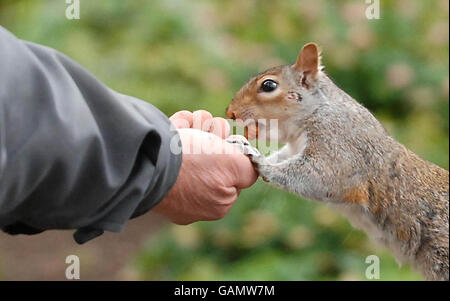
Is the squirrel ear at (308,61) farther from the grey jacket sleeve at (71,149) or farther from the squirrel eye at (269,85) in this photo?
the grey jacket sleeve at (71,149)

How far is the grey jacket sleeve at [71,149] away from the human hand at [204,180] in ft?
0.16

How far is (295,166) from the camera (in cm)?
118

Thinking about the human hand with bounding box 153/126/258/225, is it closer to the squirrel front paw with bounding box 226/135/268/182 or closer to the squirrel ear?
the squirrel front paw with bounding box 226/135/268/182

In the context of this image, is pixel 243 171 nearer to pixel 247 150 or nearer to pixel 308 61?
pixel 247 150

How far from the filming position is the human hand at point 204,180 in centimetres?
100

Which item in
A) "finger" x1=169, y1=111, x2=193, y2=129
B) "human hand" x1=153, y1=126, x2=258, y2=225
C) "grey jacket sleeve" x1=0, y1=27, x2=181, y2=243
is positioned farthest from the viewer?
"finger" x1=169, y1=111, x2=193, y2=129

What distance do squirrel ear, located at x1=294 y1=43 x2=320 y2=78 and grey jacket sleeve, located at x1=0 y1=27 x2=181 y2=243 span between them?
0.39 metres

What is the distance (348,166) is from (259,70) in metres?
1.07

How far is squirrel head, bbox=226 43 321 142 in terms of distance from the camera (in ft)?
4.07

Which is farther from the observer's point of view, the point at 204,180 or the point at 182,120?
the point at 182,120

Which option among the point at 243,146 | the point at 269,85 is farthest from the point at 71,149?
the point at 269,85

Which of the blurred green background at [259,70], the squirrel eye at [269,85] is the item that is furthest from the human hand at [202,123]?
the blurred green background at [259,70]

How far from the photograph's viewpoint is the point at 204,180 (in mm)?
1016

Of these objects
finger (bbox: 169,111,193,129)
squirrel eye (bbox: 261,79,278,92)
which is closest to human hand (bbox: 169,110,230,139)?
finger (bbox: 169,111,193,129)
